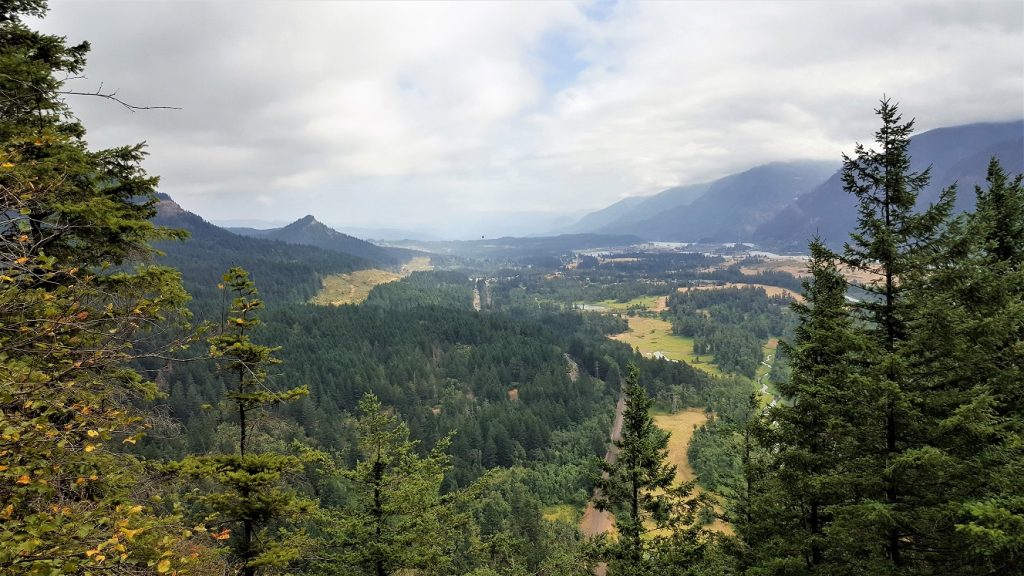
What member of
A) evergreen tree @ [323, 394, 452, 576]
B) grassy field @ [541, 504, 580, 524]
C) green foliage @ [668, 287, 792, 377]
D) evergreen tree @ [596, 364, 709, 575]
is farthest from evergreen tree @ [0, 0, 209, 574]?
green foliage @ [668, 287, 792, 377]

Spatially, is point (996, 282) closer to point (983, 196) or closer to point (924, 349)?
point (924, 349)

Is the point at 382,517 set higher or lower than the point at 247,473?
lower

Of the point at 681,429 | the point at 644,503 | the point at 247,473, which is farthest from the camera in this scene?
the point at 681,429

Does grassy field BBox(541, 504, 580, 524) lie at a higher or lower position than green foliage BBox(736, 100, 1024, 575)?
lower

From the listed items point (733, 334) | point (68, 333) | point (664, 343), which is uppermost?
point (68, 333)

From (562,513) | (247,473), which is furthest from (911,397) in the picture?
(562,513)

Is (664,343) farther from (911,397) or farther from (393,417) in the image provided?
(911,397)

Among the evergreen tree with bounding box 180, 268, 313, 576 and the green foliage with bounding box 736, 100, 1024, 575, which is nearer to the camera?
the green foliage with bounding box 736, 100, 1024, 575

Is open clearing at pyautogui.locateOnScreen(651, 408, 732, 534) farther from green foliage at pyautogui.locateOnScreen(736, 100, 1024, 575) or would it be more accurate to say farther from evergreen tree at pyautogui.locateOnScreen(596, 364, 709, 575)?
green foliage at pyautogui.locateOnScreen(736, 100, 1024, 575)
